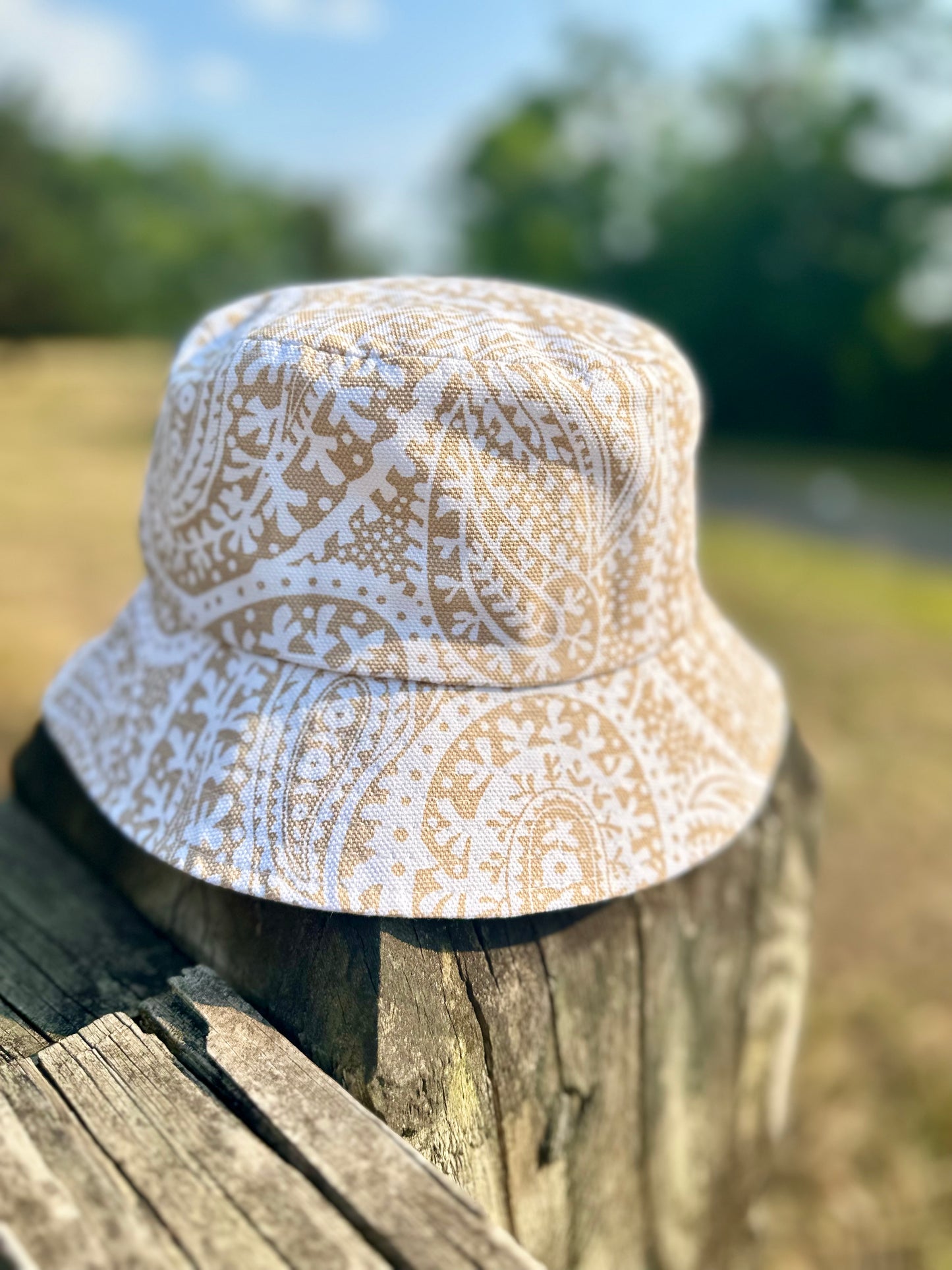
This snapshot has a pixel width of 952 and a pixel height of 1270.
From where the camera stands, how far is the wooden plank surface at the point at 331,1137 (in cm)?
73

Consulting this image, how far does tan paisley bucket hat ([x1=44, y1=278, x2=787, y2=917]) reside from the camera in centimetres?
95

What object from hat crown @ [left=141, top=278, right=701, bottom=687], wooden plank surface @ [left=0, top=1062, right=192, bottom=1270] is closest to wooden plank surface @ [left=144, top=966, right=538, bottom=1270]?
wooden plank surface @ [left=0, top=1062, right=192, bottom=1270]

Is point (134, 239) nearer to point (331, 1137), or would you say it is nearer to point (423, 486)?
point (423, 486)

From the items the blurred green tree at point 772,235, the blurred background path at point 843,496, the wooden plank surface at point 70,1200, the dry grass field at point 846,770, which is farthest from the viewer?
the blurred green tree at point 772,235

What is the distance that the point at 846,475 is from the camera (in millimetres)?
10695

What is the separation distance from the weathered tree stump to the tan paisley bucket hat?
117 millimetres

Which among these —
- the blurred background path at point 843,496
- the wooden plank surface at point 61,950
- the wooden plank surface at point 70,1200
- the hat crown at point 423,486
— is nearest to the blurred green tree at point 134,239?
the blurred background path at point 843,496

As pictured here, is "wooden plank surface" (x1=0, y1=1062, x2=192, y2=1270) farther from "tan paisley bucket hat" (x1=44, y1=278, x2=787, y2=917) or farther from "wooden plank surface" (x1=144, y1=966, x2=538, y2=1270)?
"tan paisley bucket hat" (x1=44, y1=278, x2=787, y2=917)

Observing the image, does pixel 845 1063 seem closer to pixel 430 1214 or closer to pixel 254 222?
pixel 430 1214

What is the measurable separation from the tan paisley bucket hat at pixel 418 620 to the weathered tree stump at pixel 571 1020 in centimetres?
12

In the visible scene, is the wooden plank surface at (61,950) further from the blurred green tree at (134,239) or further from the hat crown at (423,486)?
the blurred green tree at (134,239)

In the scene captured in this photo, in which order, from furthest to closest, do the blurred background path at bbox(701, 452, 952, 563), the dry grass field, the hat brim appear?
the blurred background path at bbox(701, 452, 952, 563)
the dry grass field
the hat brim

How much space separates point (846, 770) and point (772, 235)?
430 inches

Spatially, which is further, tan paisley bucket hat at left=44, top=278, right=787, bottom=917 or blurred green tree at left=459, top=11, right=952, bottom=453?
blurred green tree at left=459, top=11, right=952, bottom=453
